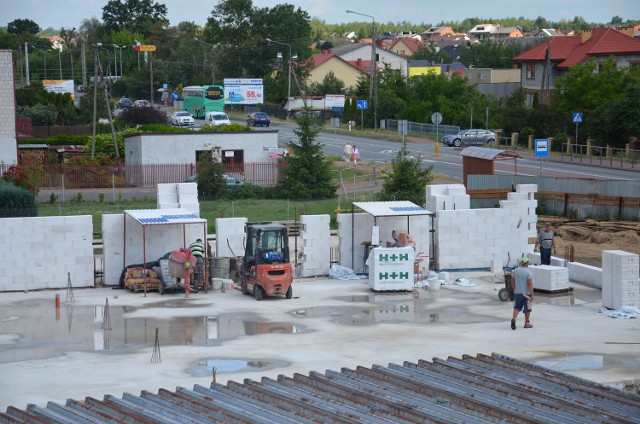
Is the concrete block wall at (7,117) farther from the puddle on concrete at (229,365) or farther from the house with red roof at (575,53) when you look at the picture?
the house with red roof at (575,53)

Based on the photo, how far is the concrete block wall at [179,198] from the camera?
31.8m

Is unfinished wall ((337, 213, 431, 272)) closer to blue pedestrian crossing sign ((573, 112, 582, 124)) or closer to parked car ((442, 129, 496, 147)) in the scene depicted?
blue pedestrian crossing sign ((573, 112, 582, 124))

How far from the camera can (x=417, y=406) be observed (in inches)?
473

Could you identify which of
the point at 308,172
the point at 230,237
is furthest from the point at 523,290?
the point at 308,172

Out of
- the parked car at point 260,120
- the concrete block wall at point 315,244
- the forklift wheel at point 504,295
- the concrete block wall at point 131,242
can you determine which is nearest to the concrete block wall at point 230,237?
the concrete block wall at point 131,242

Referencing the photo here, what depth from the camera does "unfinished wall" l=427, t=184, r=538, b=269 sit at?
31.6m

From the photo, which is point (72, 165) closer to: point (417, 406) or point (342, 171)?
point (342, 171)

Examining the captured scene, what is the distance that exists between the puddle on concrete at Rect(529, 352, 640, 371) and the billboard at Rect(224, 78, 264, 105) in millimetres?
74773

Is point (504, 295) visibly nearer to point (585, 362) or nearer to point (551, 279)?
point (551, 279)

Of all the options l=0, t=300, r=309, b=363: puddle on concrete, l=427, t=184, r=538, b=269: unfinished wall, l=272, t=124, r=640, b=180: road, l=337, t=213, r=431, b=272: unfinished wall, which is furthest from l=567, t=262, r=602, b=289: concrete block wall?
l=272, t=124, r=640, b=180: road

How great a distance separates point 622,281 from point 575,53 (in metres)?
63.8

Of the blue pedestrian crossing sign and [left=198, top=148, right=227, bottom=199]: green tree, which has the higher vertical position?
the blue pedestrian crossing sign

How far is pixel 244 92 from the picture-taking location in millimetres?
94625

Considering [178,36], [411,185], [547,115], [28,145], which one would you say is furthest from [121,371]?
[178,36]
